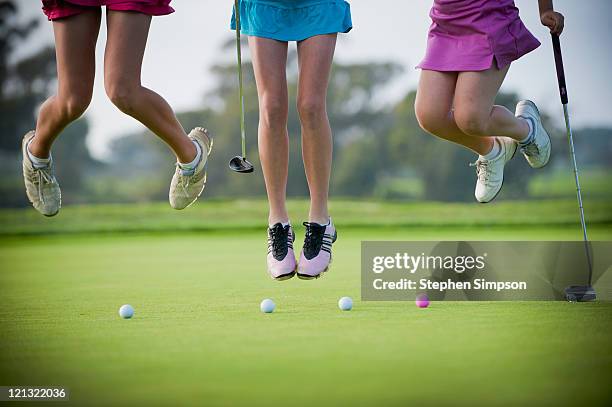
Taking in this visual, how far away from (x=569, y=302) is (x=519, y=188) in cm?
665

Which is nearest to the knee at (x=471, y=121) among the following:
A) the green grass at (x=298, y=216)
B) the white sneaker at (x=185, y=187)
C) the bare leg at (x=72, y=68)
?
the white sneaker at (x=185, y=187)

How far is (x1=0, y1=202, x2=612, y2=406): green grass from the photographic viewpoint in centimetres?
212

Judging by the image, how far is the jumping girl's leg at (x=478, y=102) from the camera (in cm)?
374

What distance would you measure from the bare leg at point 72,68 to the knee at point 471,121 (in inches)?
62.8

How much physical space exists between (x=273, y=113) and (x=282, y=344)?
4.16 ft

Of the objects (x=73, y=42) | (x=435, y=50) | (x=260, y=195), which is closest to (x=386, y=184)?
(x=260, y=195)

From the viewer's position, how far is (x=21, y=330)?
313 cm

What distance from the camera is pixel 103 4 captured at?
337 centimetres

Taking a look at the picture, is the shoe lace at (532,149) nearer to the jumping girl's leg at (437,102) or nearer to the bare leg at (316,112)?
the jumping girl's leg at (437,102)

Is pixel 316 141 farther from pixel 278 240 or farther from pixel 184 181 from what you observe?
pixel 184 181

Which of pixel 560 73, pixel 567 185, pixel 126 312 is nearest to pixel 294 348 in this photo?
pixel 126 312

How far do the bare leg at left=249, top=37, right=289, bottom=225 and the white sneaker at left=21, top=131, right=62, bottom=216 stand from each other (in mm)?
924

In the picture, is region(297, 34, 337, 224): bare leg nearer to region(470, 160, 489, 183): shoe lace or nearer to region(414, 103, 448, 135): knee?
region(414, 103, 448, 135): knee

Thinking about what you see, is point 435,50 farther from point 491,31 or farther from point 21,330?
point 21,330
